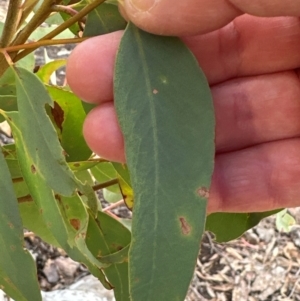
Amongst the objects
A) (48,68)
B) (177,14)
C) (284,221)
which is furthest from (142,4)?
(284,221)

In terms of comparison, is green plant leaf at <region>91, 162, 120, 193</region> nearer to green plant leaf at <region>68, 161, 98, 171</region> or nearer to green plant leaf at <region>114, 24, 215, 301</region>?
green plant leaf at <region>68, 161, 98, 171</region>

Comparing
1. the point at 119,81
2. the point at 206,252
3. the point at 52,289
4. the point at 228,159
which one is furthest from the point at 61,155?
the point at 206,252

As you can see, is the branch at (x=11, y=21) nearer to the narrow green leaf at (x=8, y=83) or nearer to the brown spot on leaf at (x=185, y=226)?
the narrow green leaf at (x=8, y=83)

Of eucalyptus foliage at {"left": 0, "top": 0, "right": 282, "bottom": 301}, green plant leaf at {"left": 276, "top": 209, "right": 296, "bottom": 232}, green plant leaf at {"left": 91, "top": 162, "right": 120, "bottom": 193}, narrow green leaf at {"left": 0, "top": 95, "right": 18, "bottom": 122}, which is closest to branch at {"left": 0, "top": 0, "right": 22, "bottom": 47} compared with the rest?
eucalyptus foliage at {"left": 0, "top": 0, "right": 282, "bottom": 301}

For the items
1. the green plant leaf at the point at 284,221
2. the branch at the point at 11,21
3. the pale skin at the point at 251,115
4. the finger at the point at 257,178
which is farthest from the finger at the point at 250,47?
the green plant leaf at the point at 284,221

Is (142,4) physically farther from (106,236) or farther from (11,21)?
(106,236)

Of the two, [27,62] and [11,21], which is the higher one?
[11,21]
